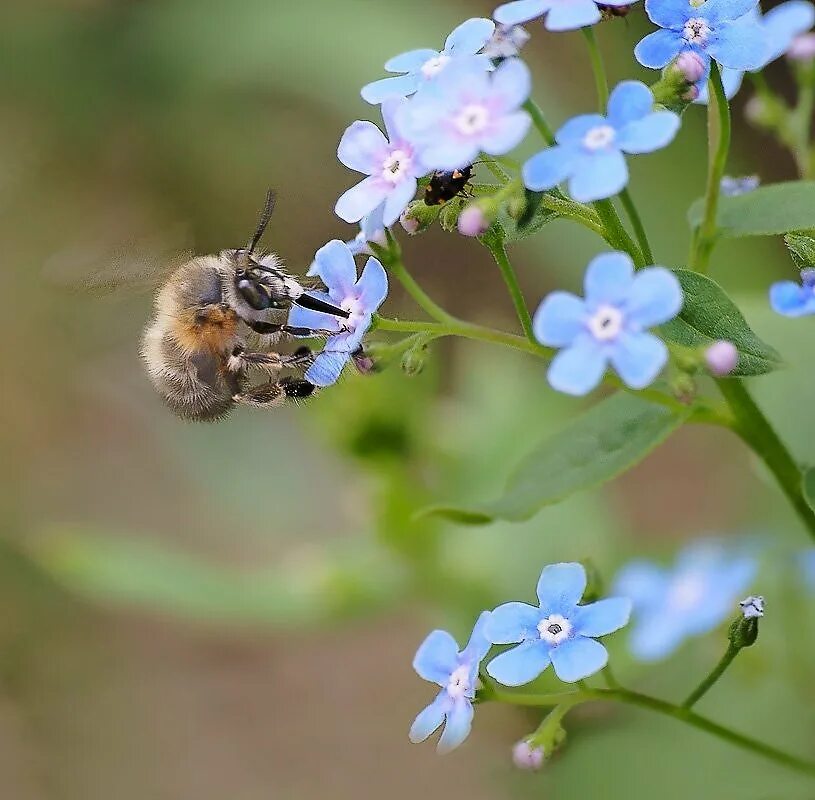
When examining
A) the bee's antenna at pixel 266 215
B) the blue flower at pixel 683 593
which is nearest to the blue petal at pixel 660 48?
the bee's antenna at pixel 266 215

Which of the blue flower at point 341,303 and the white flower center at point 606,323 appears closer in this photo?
the white flower center at point 606,323

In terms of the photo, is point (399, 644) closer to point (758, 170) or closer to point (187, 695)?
point (187, 695)

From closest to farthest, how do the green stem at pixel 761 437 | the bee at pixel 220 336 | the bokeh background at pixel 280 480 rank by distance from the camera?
the green stem at pixel 761 437, the bee at pixel 220 336, the bokeh background at pixel 280 480

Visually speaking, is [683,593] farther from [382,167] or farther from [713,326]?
[382,167]

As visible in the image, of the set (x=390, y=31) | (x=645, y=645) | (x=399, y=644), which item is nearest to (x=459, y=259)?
(x=390, y=31)

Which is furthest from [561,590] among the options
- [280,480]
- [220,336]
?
[280,480]

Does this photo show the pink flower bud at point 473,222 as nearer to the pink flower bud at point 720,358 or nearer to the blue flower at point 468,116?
the blue flower at point 468,116
